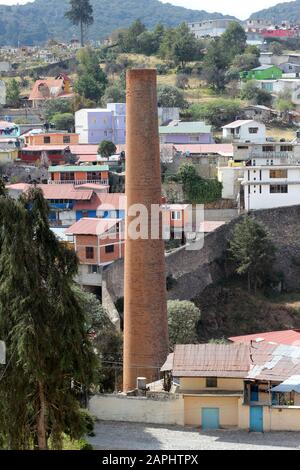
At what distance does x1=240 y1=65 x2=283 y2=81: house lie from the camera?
6894 cm

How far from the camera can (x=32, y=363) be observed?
15977 millimetres

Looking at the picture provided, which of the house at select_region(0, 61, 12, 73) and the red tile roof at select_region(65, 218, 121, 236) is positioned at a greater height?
the house at select_region(0, 61, 12, 73)

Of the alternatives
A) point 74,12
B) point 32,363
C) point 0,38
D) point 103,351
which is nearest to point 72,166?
point 103,351

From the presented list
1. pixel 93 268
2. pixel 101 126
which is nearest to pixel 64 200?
pixel 93 268

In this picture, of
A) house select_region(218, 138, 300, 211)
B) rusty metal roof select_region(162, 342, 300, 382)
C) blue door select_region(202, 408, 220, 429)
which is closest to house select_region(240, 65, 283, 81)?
house select_region(218, 138, 300, 211)

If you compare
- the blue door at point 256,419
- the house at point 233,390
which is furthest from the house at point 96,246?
the blue door at point 256,419

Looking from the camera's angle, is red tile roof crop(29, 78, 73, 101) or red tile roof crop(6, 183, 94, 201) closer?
red tile roof crop(6, 183, 94, 201)

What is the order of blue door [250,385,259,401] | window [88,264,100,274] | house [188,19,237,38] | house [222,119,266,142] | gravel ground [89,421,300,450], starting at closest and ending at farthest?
gravel ground [89,421,300,450] < blue door [250,385,259,401] < window [88,264,100,274] < house [222,119,266,142] < house [188,19,237,38]

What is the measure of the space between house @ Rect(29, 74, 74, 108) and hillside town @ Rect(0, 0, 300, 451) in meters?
0.15

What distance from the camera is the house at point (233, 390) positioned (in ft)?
69.2

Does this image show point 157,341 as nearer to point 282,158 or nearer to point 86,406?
point 86,406

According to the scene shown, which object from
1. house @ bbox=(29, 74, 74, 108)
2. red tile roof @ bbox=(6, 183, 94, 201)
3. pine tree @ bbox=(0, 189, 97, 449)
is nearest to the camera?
pine tree @ bbox=(0, 189, 97, 449)

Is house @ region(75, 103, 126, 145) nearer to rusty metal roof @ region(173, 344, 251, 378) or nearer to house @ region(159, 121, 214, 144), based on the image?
house @ region(159, 121, 214, 144)

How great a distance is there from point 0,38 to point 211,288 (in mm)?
128826
